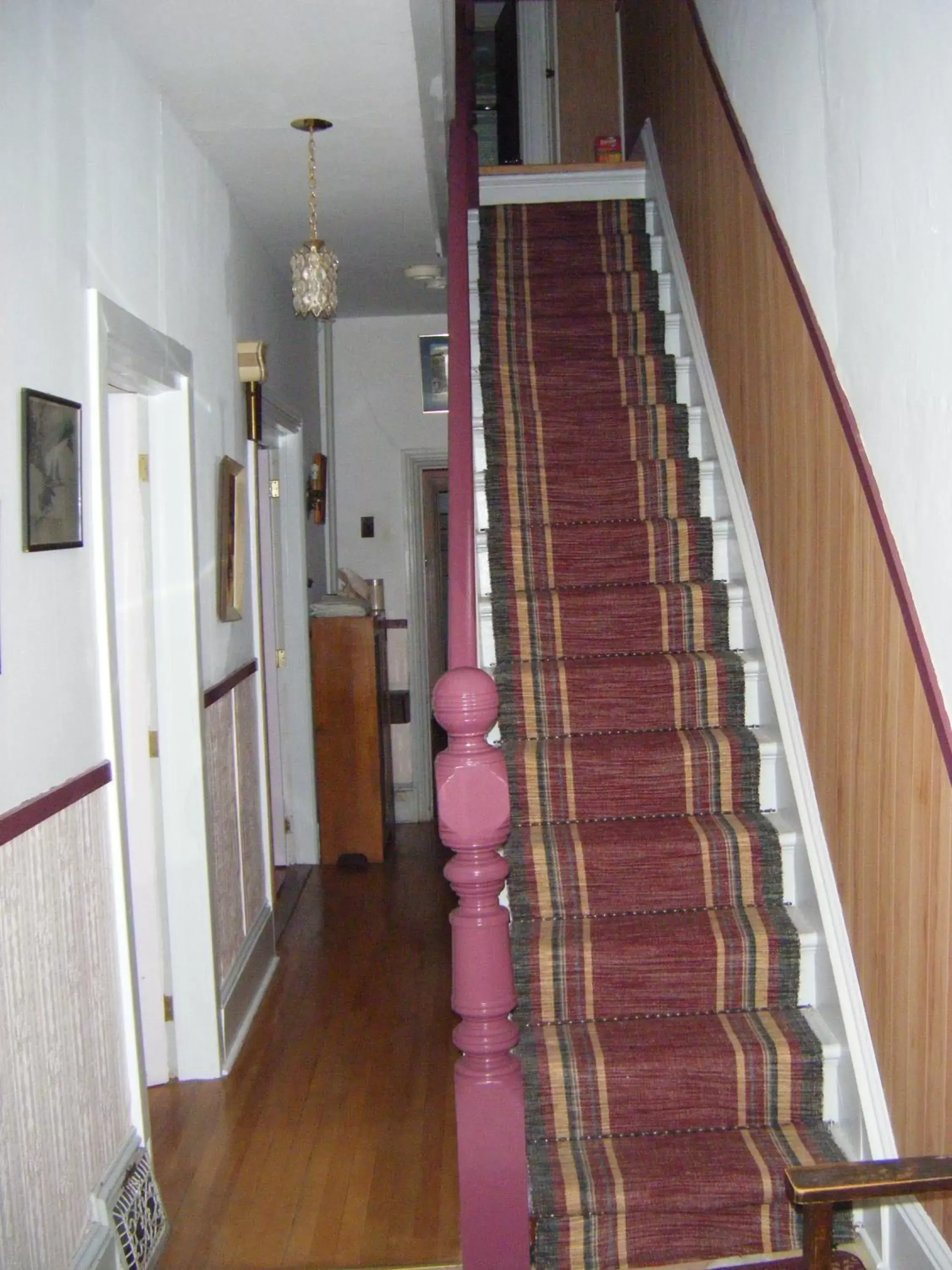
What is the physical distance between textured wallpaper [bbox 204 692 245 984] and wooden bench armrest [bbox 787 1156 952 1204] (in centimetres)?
249

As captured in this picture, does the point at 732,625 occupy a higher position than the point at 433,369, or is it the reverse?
the point at 433,369

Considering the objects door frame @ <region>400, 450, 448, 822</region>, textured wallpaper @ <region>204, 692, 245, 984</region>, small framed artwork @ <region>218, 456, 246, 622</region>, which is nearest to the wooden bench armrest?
textured wallpaper @ <region>204, 692, 245, 984</region>

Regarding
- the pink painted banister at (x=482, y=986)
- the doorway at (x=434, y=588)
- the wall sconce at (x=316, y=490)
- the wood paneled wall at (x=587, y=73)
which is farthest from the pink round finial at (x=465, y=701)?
the wood paneled wall at (x=587, y=73)

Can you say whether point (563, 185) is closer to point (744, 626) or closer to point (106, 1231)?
point (744, 626)

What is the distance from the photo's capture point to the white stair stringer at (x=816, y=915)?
2252mm

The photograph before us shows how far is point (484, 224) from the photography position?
4754 mm

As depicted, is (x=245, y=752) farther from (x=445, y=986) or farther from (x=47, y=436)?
(x=47, y=436)

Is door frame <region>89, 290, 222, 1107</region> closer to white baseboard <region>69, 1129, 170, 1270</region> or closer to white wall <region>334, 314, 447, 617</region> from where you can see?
white baseboard <region>69, 1129, 170, 1270</region>

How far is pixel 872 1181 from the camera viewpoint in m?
1.34

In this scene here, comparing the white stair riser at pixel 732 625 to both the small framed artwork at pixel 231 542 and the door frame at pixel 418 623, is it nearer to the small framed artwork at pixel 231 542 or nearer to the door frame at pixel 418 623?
the small framed artwork at pixel 231 542

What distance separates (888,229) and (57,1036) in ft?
7.31

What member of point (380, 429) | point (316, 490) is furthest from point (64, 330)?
point (380, 429)

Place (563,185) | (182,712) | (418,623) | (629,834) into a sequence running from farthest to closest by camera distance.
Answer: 1. (418,623)
2. (563,185)
3. (182,712)
4. (629,834)

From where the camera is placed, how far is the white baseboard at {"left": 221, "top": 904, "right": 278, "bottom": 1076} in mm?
3660
